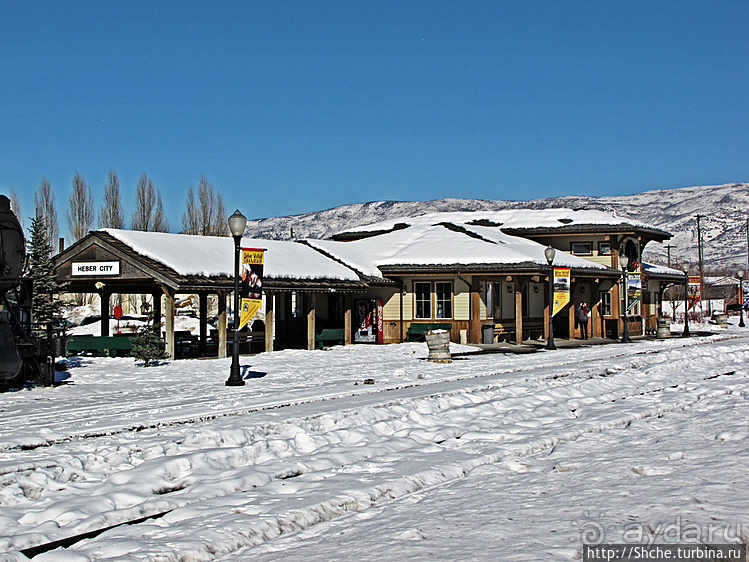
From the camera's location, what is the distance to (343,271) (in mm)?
30812

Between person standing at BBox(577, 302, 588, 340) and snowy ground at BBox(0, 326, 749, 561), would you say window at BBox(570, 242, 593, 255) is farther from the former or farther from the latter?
snowy ground at BBox(0, 326, 749, 561)

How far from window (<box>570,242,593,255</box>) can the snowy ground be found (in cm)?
2520

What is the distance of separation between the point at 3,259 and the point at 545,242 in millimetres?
30744

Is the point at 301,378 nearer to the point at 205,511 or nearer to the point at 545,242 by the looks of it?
the point at 205,511

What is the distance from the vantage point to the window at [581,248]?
41031mm

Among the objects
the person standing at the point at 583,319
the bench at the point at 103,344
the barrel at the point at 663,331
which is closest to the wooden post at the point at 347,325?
the bench at the point at 103,344

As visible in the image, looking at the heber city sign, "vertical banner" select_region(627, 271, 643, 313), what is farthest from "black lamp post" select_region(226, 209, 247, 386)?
"vertical banner" select_region(627, 271, 643, 313)

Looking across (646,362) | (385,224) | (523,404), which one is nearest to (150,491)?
(523,404)

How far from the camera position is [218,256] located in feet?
88.5

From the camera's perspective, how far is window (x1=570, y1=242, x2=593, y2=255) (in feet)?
135

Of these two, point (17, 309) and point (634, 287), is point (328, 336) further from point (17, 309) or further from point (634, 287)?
point (634, 287)

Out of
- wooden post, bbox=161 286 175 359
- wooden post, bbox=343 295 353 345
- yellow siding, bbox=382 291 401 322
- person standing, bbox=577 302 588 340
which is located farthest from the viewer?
person standing, bbox=577 302 588 340

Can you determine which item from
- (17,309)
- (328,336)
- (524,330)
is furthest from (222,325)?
(524,330)
